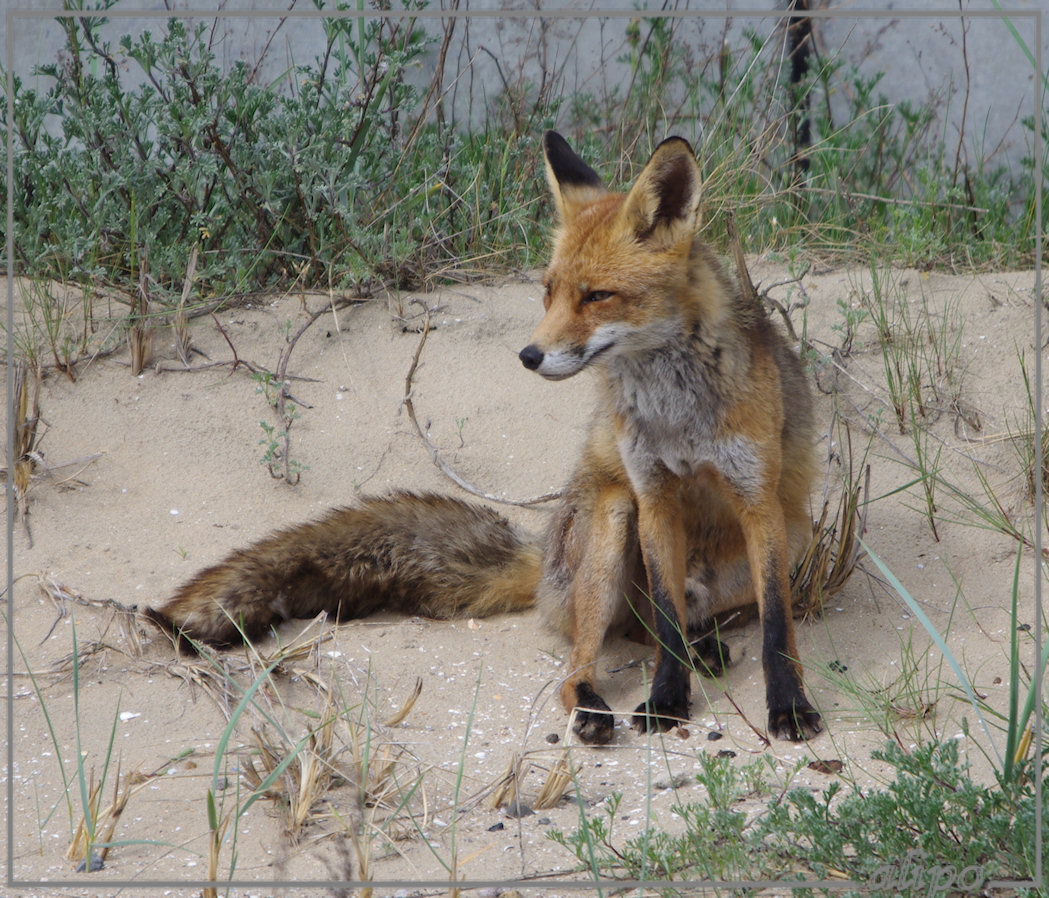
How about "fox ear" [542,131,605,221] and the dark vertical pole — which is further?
the dark vertical pole

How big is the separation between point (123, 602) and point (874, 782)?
285cm

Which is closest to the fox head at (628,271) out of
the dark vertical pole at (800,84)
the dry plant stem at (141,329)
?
the dark vertical pole at (800,84)

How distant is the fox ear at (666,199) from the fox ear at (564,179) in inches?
13.6

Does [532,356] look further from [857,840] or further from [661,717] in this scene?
[857,840]

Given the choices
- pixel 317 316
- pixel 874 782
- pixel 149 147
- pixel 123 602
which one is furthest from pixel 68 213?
pixel 874 782

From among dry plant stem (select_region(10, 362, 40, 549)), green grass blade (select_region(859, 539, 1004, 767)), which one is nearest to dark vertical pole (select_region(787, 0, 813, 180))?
green grass blade (select_region(859, 539, 1004, 767))

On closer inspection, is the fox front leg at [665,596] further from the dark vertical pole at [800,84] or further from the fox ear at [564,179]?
the dark vertical pole at [800,84]

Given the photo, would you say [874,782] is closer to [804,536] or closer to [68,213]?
[804,536]

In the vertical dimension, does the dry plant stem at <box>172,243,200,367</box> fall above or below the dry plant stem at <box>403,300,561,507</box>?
above

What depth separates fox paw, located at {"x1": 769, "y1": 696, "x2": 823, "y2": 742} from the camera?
337cm

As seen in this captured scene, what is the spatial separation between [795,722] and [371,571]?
5.62 feet

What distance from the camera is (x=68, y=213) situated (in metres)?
5.55

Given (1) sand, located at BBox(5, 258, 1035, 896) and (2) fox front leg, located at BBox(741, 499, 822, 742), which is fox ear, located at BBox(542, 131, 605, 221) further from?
(1) sand, located at BBox(5, 258, 1035, 896)

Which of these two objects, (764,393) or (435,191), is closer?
(764,393)
